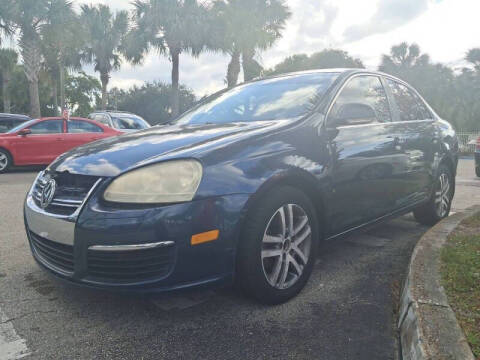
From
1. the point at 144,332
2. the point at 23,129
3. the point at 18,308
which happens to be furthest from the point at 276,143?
the point at 23,129

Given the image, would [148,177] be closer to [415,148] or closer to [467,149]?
[415,148]

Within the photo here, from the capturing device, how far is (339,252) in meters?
Answer: 3.47

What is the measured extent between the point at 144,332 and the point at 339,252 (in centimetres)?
189

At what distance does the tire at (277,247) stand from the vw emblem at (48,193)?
3.54 feet

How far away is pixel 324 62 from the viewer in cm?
3906

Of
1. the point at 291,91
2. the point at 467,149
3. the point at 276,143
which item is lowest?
the point at 467,149

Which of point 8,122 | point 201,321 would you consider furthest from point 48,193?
point 8,122

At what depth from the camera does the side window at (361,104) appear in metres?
2.90

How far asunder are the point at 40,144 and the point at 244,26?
15053 mm

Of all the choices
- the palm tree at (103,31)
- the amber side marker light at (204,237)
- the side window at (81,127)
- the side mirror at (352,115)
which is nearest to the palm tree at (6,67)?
the palm tree at (103,31)

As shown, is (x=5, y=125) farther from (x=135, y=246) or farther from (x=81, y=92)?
(x=81, y=92)

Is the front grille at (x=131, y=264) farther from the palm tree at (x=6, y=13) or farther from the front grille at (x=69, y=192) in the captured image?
the palm tree at (x=6, y=13)

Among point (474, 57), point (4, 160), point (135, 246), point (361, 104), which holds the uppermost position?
point (474, 57)

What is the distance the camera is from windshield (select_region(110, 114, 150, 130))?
36.0 feet
